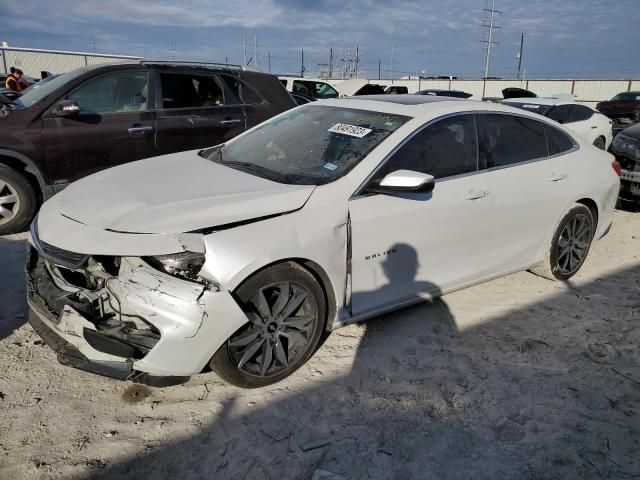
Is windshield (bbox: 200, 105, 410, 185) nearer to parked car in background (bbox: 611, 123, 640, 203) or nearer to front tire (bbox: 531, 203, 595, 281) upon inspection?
front tire (bbox: 531, 203, 595, 281)

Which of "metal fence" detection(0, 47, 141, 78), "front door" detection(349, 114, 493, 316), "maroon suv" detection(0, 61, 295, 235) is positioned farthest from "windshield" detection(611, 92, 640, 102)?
"metal fence" detection(0, 47, 141, 78)

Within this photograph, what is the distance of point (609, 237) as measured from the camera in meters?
6.22

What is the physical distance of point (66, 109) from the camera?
5.23 meters

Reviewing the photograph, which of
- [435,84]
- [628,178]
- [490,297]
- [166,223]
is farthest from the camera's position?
[435,84]

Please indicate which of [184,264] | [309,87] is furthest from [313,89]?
[184,264]

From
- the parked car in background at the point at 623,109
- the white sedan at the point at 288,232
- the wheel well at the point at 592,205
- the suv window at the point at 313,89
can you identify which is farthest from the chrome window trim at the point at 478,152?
the parked car in background at the point at 623,109

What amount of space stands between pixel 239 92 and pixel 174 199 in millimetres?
4041

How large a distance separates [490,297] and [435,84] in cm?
3839

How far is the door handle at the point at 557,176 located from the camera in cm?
424

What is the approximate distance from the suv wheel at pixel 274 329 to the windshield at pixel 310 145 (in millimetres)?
656

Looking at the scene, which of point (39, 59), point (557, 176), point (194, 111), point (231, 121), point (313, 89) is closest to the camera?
point (557, 176)

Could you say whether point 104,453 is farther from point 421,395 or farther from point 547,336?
point 547,336

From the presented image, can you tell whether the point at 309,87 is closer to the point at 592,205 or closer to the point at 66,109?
the point at 66,109

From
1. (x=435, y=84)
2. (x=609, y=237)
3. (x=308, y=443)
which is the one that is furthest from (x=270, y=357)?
(x=435, y=84)
